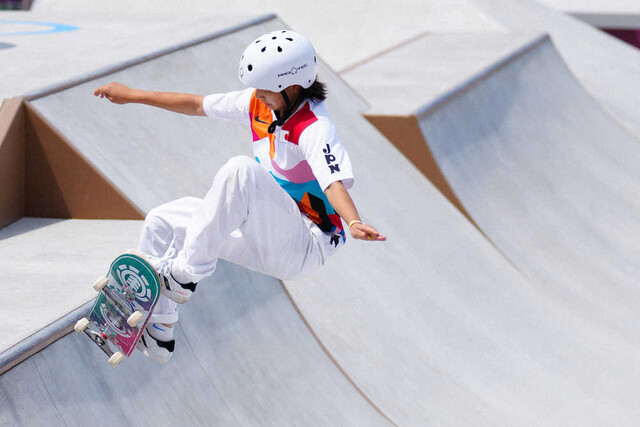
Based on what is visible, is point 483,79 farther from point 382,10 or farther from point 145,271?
point 145,271

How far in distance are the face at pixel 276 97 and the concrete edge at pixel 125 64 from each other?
2184 millimetres

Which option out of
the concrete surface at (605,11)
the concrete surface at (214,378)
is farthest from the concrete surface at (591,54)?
the concrete surface at (214,378)

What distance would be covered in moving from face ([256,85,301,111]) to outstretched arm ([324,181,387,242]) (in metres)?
0.66

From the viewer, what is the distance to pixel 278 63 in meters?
4.30

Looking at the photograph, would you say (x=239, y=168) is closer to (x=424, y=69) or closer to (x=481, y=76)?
(x=481, y=76)

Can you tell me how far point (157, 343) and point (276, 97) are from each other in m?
1.52

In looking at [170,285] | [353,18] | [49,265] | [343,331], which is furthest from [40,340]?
[353,18]

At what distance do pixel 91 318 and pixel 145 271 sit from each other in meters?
0.39

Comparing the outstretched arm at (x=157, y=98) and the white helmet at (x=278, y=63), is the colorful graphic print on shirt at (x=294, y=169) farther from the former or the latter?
the outstretched arm at (x=157, y=98)

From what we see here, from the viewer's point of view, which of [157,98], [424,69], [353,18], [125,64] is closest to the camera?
[157,98]

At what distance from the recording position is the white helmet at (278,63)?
431cm

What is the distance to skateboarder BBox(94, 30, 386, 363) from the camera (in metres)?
4.16

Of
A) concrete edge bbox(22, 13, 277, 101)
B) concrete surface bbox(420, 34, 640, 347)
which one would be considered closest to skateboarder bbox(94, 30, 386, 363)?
concrete edge bbox(22, 13, 277, 101)

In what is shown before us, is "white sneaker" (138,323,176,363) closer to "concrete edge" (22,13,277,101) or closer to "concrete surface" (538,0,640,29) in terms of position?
"concrete edge" (22,13,277,101)
